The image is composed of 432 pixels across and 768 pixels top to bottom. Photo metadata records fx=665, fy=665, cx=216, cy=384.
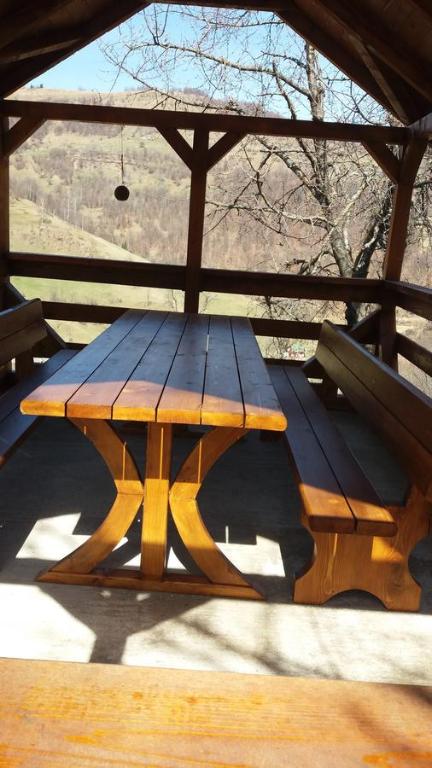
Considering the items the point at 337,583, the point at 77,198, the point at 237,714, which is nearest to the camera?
the point at 237,714

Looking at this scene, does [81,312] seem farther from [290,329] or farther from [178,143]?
[290,329]

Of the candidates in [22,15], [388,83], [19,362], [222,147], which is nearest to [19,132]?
[22,15]

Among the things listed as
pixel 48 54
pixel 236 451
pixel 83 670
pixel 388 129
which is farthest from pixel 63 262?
pixel 83 670

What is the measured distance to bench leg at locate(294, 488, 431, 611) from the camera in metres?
2.79

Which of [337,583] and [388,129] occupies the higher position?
[388,129]

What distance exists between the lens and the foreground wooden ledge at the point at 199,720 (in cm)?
94

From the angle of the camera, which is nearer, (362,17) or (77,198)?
(362,17)

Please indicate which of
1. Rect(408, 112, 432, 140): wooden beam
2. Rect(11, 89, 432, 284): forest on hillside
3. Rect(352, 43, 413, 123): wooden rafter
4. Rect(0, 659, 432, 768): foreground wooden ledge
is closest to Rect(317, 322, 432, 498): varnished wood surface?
Rect(0, 659, 432, 768): foreground wooden ledge

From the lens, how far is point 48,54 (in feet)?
16.1

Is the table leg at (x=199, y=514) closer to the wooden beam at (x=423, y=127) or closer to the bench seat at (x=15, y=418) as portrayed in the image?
the bench seat at (x=15, y=418)

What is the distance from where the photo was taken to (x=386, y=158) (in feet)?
16.7

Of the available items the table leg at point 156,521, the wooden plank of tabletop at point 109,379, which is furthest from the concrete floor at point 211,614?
the wooden plank of tabletop at point 109,379

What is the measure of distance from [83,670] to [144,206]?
18.6 m

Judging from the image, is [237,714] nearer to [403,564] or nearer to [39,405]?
[39,405]
